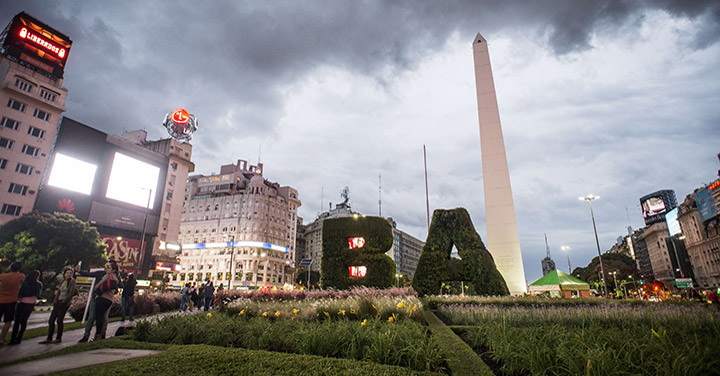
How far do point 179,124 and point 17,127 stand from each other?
73.1 ft

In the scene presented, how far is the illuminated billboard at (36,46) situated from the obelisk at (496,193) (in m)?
54.6

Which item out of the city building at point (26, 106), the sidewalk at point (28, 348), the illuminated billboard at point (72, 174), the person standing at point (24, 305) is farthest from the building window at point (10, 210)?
the person standing at point (24, 305)

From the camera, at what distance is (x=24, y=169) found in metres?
38.2

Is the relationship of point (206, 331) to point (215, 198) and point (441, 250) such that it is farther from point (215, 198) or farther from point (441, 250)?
point (215, 198)

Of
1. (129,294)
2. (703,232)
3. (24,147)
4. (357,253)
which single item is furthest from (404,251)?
(129,294)

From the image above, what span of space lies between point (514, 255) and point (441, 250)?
11411 mm

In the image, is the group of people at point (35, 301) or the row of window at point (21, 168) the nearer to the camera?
the group of people at point (35, 301)

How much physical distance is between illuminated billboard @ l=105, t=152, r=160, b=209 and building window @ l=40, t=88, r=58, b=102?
9.89 m

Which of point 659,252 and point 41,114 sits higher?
point 41,114

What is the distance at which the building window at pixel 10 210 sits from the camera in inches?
1424

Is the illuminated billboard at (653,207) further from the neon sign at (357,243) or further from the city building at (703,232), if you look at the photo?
the neon sign at (357,243)

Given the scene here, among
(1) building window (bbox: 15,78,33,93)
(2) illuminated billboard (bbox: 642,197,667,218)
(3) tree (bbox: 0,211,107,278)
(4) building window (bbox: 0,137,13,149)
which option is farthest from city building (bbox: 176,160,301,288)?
(2) illuminated billboard (bbox: 642,197,667,218)

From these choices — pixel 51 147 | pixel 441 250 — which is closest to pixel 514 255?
pixel 441 250

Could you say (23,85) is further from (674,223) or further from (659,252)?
(659,252)
